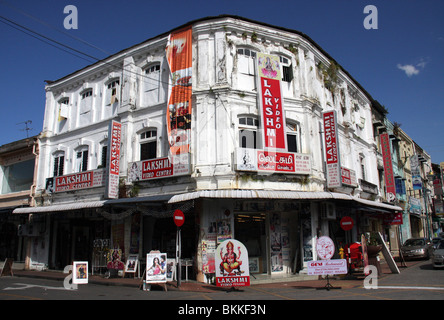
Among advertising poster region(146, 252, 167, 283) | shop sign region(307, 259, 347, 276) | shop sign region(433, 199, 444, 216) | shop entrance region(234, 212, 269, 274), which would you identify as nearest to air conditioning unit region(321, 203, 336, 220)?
shop entrance region(234, 212, 269, 274)

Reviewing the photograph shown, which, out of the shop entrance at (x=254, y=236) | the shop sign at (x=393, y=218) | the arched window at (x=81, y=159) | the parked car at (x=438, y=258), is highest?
the arched window at (x=81, y=159)

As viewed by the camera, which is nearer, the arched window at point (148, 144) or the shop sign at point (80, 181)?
the arched window at point (148, 144)

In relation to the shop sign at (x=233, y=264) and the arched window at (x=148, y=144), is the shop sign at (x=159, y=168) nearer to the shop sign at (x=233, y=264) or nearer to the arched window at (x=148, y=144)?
the arched window at (x=148, y=144)

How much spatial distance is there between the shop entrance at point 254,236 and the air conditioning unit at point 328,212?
2.70 meters

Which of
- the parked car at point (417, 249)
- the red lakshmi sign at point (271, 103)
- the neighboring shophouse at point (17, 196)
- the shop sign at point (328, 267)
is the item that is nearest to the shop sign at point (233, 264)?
the shop sign at point (328, 267)

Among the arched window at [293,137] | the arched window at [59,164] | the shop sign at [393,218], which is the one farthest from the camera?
the shop sign at [393,218]

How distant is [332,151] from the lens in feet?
54.5

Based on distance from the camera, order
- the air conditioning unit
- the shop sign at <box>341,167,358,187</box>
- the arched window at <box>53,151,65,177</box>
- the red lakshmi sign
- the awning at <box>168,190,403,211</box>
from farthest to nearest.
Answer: the arched window at <box>53,151,65,177</box>
the shop sign at <box>341,167,358,187</box>
the air conditioning unit
the red lakshmi sign
the awning at <box>168,190,403,211</box>

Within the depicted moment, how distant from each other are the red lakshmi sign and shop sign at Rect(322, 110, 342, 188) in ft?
9.42

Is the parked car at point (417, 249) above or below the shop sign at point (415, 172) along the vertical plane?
below

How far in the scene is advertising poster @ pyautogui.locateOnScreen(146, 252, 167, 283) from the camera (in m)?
11.9

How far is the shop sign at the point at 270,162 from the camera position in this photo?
14.4 m

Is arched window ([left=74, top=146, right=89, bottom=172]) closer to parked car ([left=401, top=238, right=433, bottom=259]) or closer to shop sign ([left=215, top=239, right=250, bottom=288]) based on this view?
shop sign ([left=215, top=239, right=250, bottom=288])

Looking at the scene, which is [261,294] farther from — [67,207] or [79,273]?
[67,207]
